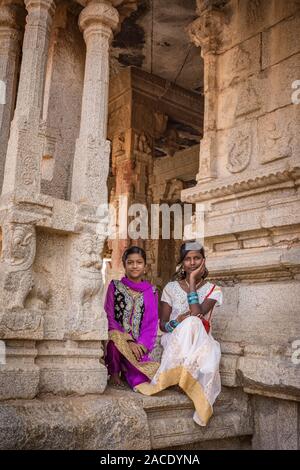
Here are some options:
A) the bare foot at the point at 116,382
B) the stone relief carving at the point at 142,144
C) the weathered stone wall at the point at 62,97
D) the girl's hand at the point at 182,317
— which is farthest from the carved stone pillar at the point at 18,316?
the stone relief carving at the point at 142,144

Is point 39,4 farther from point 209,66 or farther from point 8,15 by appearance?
point 209,66

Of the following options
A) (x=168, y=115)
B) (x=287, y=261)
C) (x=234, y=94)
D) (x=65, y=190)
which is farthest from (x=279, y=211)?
(x=168, y=115)

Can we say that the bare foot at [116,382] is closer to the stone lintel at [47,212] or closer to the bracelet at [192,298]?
the bracelet at [192,298]

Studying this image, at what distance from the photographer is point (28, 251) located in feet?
11.2

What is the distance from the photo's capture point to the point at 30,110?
3.66 meters

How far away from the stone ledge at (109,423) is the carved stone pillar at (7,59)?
8.73 feet

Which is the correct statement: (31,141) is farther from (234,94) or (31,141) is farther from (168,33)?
(168,33)

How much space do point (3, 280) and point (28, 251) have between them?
11.3 inches

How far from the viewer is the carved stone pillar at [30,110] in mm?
3471

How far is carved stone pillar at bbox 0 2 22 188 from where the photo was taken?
4.67 meters

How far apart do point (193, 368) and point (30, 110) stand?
2.41m

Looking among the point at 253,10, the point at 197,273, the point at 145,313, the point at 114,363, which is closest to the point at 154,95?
the point at 253,10

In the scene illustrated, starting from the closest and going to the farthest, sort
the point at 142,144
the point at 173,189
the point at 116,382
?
1. the point at 116,382
2. the point at 142,144
3. the point at 173,189

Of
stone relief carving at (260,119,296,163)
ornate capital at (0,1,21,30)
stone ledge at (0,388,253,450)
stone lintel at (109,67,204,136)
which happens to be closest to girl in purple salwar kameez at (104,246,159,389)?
stone ledge at (0,388,253,450)
